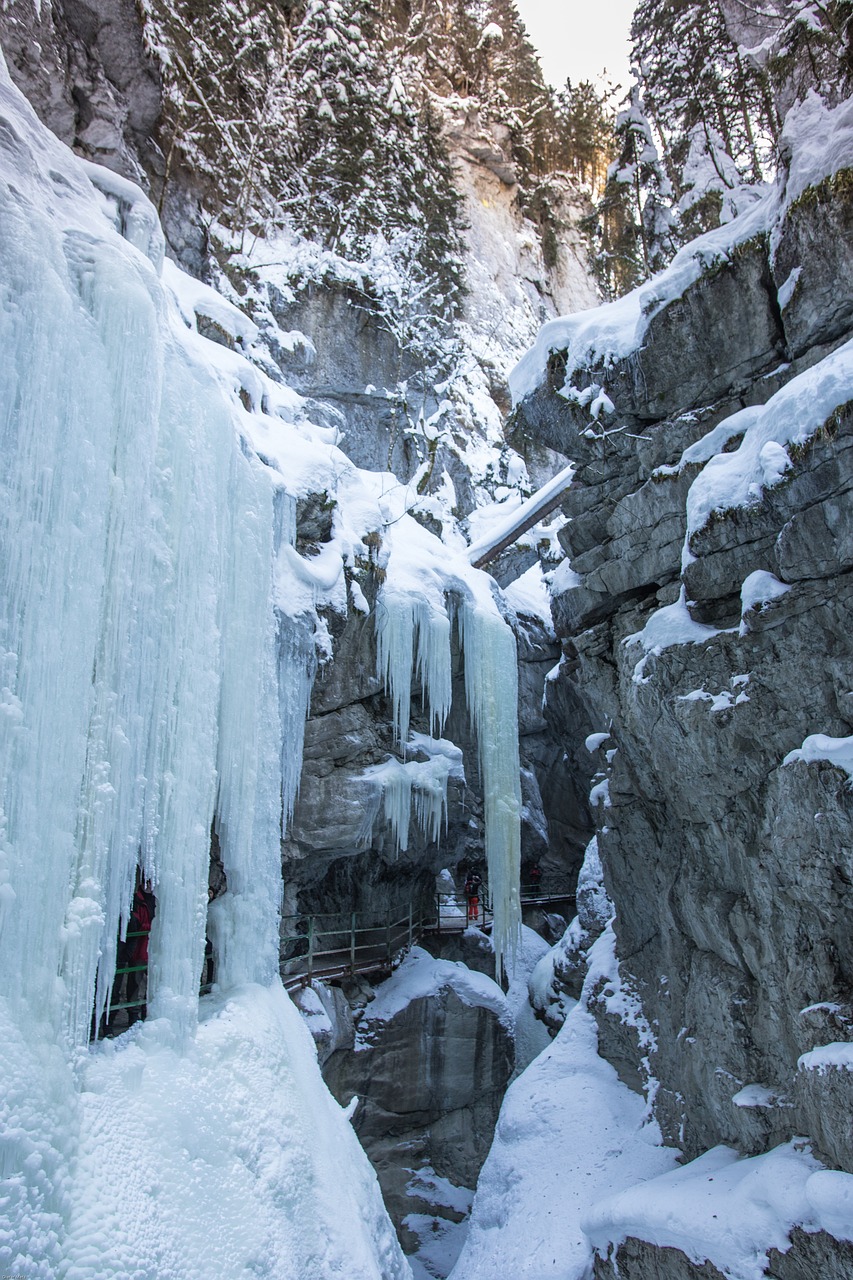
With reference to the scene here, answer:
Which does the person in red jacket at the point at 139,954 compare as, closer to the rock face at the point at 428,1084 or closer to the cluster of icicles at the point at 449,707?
the cluster of icicles at the point at 449,707

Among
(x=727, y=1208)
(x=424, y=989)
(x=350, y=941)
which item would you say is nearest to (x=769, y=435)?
(x=727, y=1208)

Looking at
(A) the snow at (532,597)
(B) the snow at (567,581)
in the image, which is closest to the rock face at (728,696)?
(B) the snow at (567,581)

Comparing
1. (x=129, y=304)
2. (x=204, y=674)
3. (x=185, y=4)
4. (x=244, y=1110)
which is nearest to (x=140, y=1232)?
(x=244, y=1110)

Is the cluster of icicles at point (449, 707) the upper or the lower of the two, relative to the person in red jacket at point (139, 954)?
upper

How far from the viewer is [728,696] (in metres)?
8.57

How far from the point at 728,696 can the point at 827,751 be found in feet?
4.01

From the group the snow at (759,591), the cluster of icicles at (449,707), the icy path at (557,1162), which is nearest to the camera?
the snow at (759,591)

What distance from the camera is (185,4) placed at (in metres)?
18.8

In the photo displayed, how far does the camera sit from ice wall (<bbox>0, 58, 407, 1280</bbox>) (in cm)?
511

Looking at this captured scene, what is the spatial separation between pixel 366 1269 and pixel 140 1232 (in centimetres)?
201

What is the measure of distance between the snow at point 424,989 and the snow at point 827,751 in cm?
833

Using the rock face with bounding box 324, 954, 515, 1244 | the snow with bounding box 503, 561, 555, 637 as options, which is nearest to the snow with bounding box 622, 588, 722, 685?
the rock face with bounding box 324, 954, 515, 1244

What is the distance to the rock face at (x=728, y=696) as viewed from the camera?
24.9ft

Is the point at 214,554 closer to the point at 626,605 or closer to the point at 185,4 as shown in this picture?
the point at 626,605
